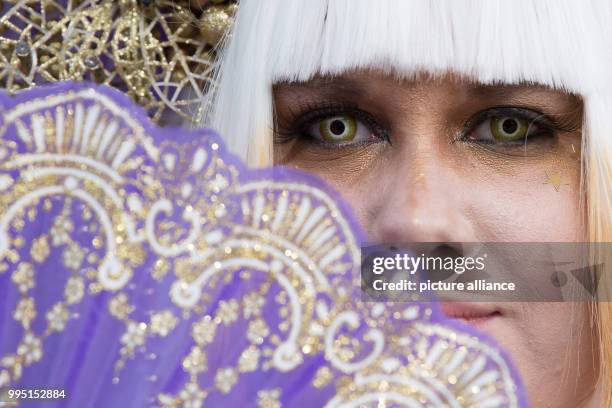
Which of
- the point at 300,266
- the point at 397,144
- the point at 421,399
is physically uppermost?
the point at 397,144

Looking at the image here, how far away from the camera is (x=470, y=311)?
0.82 m

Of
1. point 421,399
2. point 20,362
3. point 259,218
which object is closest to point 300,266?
point 259,218

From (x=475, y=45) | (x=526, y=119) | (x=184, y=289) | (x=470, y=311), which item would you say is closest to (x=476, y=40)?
(x=475, y=45)

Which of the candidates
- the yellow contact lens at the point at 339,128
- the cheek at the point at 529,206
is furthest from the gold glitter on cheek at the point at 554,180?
the yellow contact lens at the point at 339,128

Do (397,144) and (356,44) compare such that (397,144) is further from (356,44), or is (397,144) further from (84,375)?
Result: (84,375)

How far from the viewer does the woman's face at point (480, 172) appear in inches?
32.2

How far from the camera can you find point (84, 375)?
651 mm

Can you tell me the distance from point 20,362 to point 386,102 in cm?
46

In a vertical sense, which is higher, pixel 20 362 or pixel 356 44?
pixel 356 44

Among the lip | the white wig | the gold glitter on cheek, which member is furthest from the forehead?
the lip

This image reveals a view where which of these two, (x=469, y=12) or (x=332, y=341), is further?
(x=469, y=12)

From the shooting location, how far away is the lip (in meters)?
0.82

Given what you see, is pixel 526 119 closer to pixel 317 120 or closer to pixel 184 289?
pixel 317 120

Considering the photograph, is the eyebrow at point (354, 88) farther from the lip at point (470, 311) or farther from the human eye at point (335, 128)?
the lip at point (470, 311)
